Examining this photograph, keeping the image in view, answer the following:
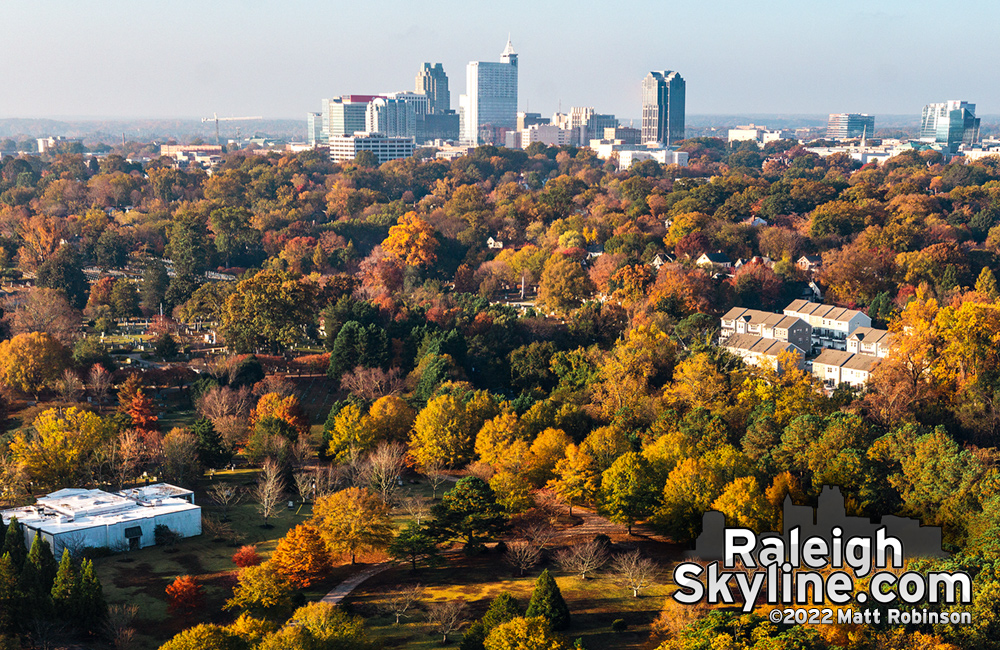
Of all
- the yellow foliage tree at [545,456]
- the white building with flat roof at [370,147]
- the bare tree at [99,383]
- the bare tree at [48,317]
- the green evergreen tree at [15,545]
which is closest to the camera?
the green evergreen tree at [15,545]

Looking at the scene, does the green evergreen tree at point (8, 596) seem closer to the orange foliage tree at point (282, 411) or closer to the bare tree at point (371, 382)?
the orange foliage tree at point (282, 411)

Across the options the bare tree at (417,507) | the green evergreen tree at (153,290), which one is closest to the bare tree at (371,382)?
the bare tree at (417,507)

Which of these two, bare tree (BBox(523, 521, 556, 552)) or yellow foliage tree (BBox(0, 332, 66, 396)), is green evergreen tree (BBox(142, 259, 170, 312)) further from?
bare tree (BBox(523, 521, 556, 552))

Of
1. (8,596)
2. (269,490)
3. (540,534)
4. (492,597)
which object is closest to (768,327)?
(540,534)

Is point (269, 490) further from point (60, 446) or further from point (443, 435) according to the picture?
point (60, 446)

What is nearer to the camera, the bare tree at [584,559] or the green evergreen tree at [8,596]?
the green evergreen tree at [8,596]

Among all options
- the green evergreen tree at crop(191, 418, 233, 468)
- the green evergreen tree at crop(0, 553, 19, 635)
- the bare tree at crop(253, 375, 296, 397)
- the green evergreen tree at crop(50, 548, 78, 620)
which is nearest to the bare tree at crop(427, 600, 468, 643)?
the green evergreen tree at crop(50, 548, 78, 620)
